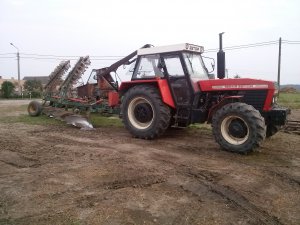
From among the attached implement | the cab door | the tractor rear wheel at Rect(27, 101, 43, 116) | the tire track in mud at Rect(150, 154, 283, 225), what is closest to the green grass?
the attached implement

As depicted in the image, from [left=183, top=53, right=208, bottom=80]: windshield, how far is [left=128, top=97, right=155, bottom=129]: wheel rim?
129cm

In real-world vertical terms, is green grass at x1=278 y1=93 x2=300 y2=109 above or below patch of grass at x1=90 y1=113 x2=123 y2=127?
above

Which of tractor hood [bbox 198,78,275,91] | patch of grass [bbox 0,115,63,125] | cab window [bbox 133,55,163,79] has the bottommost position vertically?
patch of grass [bbox 0,115,63,125]

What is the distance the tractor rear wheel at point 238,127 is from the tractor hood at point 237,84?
54cm

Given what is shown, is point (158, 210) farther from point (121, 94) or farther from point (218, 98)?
point (121, 94)

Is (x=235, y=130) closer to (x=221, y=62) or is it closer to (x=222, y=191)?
(x=221, y=62)

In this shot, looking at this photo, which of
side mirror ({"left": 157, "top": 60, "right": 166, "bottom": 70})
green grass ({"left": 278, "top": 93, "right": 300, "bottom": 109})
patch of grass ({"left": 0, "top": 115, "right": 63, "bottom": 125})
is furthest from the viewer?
green grass ({"left": 278, "top": 93, "right": 300, "bottom": 109})

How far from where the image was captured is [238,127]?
23.4ft

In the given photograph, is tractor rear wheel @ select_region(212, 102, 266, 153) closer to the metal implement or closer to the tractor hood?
the tractor hood

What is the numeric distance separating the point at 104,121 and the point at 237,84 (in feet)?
19.4

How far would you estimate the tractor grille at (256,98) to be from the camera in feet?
24.1

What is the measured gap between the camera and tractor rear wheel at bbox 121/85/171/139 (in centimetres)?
849

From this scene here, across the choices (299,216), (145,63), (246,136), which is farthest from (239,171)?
(145,63)

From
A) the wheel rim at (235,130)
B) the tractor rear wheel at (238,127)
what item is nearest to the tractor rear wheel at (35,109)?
the tractor rear wheel at (238,127)
